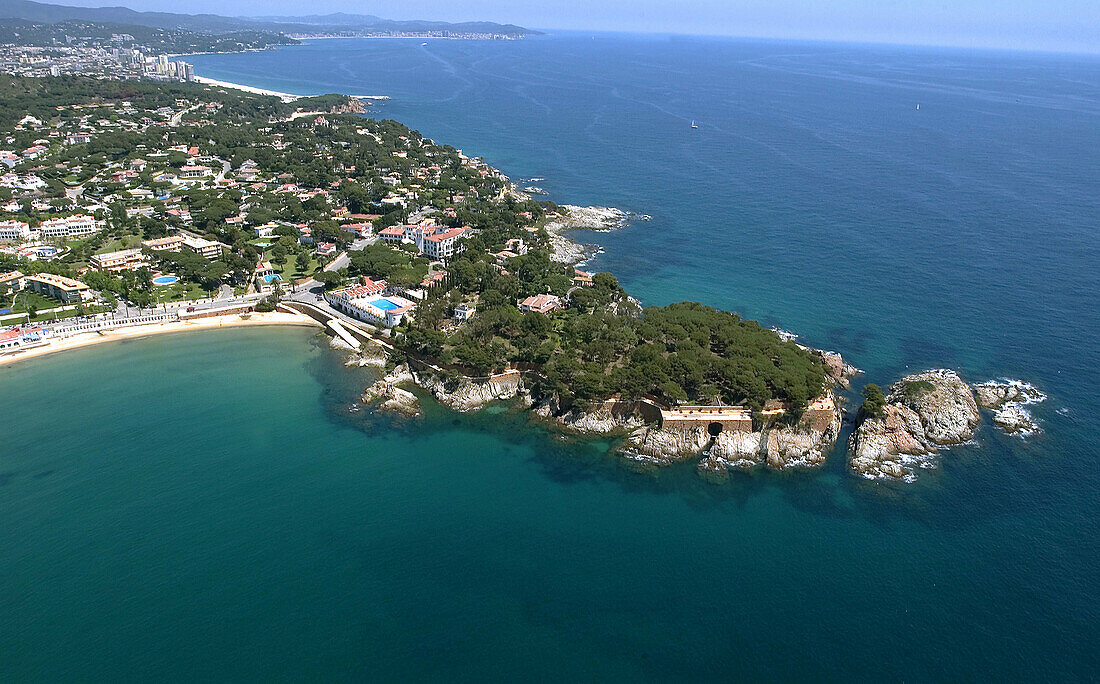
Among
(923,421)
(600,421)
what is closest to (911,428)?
(923,421)

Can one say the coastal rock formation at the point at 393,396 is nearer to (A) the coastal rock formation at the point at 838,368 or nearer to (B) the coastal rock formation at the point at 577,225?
(B) the coastal rock formation at the point at 577,225

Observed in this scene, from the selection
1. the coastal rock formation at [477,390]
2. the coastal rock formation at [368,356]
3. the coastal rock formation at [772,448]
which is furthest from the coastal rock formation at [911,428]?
the coastal rock formation at [368,356]

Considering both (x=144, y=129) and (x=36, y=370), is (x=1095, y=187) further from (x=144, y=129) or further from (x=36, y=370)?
(x=144, y=129)

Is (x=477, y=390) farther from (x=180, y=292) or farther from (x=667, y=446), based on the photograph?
(x=180, y=292)

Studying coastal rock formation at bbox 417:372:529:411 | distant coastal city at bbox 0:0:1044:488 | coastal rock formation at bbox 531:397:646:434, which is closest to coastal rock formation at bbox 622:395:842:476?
distant coastal city at bbox 0:0:1044:488

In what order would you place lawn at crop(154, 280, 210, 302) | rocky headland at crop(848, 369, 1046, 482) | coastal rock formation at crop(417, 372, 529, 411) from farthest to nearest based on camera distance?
1. lawn at crop(154, 280, 210, 302)
2. coastal rock formation at crop(417, 372, 529, 411)
3. rocky headland at crop(848, 369, 1046, 482)

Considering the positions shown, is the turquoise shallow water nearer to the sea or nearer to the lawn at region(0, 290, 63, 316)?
the sea

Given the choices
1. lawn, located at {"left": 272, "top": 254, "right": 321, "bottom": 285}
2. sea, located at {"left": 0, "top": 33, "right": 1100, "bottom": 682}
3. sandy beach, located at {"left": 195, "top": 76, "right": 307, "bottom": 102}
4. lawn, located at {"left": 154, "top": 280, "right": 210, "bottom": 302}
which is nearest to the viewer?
sea, located at {"left": 0, "top": 33, "right": 1100, "bottom": 682}
